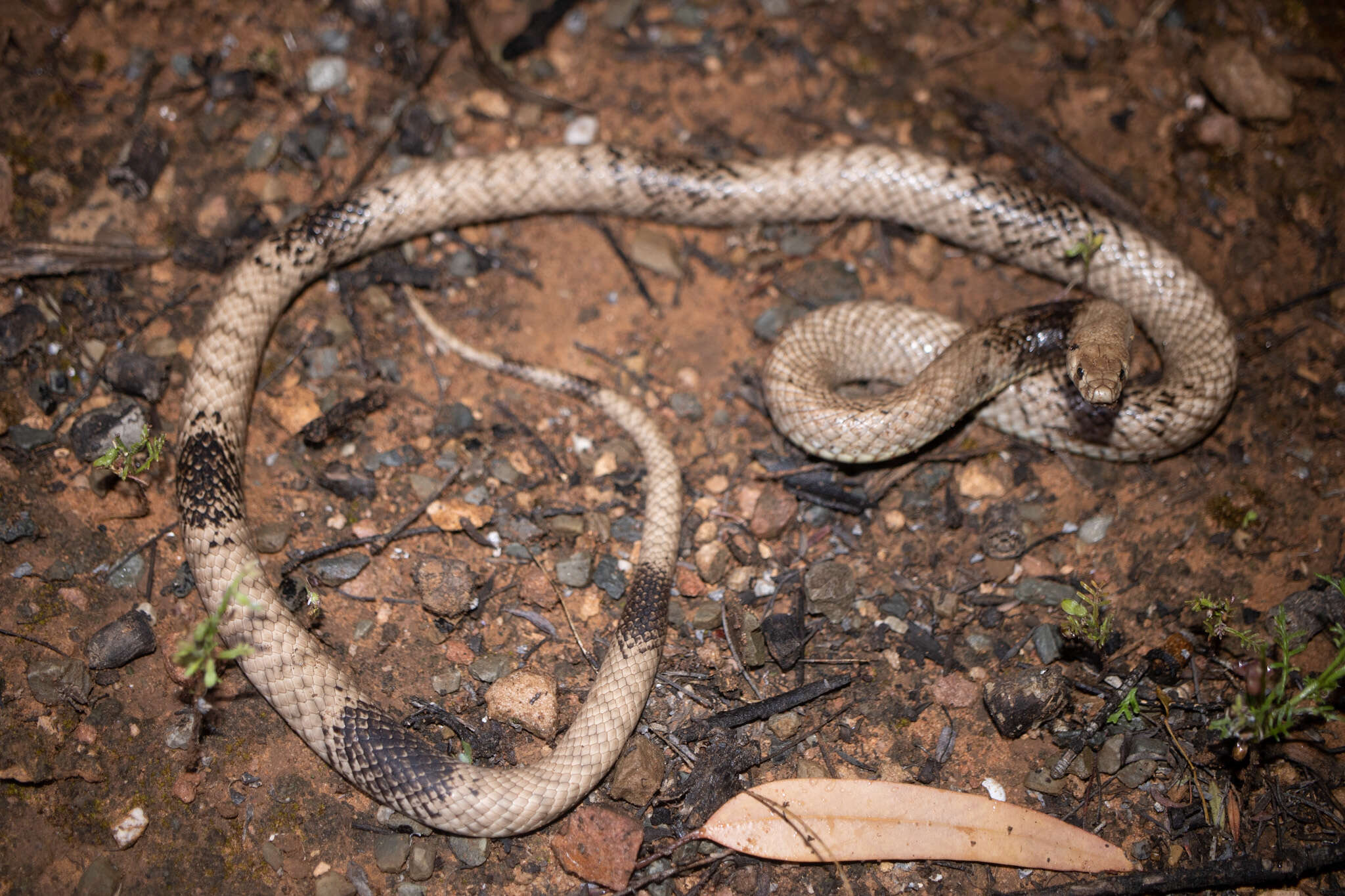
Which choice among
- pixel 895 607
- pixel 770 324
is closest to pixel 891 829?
pixel 895 607

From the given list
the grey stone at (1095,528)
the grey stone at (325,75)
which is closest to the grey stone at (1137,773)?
the grey stone at (1095,528)

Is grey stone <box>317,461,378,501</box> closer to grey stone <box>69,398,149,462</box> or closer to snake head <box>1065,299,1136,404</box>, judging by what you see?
grey stone <box>69,398,149,462</box>

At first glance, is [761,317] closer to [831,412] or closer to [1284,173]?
[831,412]

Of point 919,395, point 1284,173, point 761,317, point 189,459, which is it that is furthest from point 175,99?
point 1284,173

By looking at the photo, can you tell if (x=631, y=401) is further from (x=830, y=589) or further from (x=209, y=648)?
(x=209, y=648)

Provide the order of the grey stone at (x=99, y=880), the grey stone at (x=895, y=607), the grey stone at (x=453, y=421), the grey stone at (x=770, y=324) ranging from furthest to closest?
the grey stone at (x=770, y=324), the grey stone at (x=453, y=421), the grey stone at (x=895, y=607), the grey stone at (x=99, y=880)

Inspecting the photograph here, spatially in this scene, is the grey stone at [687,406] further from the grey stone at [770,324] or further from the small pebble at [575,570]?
the small pebble at [575,570]
